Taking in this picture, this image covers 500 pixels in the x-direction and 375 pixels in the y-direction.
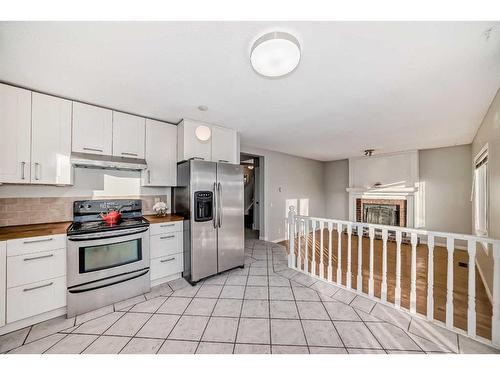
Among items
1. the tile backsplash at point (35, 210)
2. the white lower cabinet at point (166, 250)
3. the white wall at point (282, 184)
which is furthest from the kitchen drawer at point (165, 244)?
the white wall at point (282, 184)

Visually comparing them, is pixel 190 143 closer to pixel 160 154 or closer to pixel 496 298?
pixel 160 154

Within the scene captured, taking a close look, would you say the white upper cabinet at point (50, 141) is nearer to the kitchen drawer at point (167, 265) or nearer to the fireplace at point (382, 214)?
the kitchen drawer at point (167, 265)

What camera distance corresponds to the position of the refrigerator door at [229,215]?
282cm

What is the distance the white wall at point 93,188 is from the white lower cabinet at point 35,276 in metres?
0.80

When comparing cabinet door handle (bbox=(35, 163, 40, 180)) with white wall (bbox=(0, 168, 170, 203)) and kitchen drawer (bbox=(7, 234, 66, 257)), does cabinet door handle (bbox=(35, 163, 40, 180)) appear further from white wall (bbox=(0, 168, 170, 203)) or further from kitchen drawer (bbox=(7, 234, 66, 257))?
kitchen drawer (bbox=(7, 234, 66, 257))

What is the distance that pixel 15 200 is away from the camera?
83.0 inches

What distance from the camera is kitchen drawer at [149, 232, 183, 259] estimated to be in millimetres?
2459

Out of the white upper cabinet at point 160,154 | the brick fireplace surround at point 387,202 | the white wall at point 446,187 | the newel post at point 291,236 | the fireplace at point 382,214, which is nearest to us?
the white upper cabinet at point 160,154

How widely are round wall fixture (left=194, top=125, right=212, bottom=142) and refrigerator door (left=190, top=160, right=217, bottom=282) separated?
0.45 meters

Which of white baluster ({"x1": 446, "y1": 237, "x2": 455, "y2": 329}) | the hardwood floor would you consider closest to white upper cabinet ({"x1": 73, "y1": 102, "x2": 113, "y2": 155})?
the hardwood floor

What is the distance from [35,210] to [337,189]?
6.90 m
